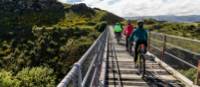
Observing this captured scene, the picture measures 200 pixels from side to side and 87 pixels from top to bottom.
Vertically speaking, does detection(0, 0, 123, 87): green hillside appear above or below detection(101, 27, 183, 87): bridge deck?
below

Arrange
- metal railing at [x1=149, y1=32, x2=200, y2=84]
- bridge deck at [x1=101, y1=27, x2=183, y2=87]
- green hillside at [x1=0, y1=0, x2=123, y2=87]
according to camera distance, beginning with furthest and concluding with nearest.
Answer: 1. green hillside at [x1=0, y1=0, x2=123, y2=87]
2. metal railing at [x1=149, y1=32, x2=200, y2=84]
3. bridge deck at [x1=101, y1=27, x2=183, y2=87]

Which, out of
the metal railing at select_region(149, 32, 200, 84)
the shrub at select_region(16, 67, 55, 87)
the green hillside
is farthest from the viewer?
the green hillside

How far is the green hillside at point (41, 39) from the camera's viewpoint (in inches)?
A: 1708

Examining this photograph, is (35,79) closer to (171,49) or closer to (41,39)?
(171,49)

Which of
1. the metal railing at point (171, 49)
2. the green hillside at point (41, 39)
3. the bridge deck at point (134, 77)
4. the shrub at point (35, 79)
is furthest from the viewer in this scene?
the green hillside at point (41, 39)

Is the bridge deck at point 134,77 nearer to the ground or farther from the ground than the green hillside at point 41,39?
farther from the ground

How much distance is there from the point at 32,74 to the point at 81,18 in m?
105

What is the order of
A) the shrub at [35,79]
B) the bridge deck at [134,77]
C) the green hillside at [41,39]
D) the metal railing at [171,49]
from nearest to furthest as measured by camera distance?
the bridge deck at [134,77] < the metal railing at [171,49] < the shrub at [35,79] < the green hillside at [41,39]

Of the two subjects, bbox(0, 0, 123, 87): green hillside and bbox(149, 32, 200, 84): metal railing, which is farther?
bbox(0, 0, 123, 87): green hillside

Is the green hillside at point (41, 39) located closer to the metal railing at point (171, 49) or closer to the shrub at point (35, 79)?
the shrub at point (35, 79)

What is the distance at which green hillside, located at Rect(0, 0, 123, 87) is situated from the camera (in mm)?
43375

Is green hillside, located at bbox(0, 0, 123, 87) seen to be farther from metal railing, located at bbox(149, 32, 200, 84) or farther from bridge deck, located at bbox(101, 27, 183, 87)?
bridge deck, located at bbox(101, 27, 183, 87)

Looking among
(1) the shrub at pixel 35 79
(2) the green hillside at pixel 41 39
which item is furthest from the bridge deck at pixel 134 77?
(1) the shrub at pixel 35 79

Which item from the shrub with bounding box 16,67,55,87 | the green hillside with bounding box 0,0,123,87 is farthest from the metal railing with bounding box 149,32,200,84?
the shrub with bounding box 16,67,55,87
